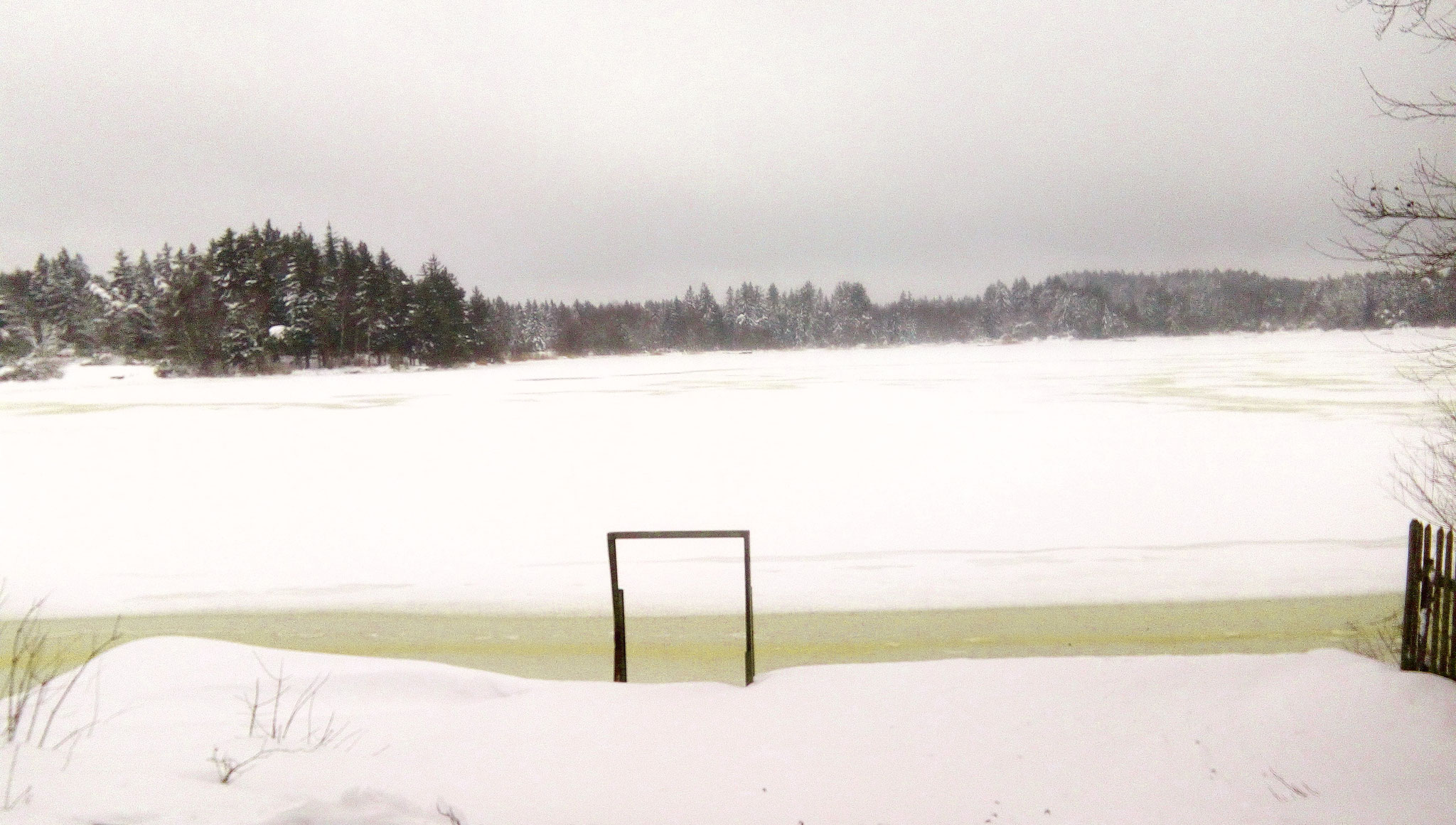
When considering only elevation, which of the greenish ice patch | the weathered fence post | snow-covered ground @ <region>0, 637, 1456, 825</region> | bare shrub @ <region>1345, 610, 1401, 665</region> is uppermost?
the weathered fence post

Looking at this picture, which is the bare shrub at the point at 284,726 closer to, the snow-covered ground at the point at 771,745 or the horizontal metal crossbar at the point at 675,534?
the snow-covered ground at the point at 771,745

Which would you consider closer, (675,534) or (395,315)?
(675,534)

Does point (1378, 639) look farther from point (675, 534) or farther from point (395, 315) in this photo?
point (395, 315)

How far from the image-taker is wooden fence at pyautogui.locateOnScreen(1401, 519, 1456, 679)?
18.5 feet

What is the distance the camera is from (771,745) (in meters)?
5.43

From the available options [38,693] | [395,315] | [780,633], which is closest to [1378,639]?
[780,633]

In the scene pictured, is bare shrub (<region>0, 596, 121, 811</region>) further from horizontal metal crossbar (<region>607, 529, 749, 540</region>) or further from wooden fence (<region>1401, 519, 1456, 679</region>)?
wooden fence (<region>1401, 519, 1456, 679</region>)

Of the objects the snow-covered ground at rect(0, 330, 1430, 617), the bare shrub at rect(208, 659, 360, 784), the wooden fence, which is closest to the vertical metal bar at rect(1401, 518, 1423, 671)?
the wooden fence

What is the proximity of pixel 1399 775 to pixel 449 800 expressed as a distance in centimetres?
535

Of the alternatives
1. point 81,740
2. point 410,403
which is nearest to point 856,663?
point 81,740

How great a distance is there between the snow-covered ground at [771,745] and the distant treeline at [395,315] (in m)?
3.81

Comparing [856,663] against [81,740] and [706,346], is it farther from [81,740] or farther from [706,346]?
[706,346]

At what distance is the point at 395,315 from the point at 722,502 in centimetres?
6055

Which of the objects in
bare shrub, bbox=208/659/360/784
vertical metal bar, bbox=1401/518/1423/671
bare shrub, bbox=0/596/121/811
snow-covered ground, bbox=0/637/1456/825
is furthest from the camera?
vertical metal bar, bbox=1401/518/1423/671
